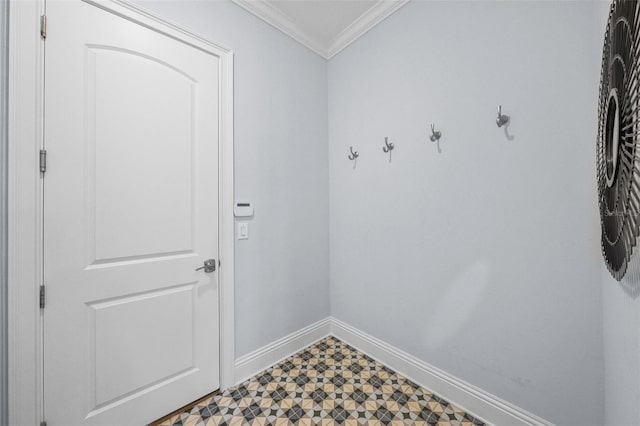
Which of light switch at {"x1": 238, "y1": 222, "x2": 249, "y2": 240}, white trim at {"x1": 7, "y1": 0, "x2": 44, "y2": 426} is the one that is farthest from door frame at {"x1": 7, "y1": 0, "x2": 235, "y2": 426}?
light switch at {"x1": 238, "y1": 222, "x2": 249, "y2": 240}

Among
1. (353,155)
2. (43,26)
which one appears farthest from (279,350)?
(43,26)

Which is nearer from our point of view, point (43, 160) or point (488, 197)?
point (43, 160)

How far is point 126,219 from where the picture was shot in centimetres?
131

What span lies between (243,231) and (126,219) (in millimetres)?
649

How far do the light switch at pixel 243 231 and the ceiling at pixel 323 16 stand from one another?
59.0 inches

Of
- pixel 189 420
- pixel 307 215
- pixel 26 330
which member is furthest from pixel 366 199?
pixel 26 330

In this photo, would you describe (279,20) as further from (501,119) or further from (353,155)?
(501,119)

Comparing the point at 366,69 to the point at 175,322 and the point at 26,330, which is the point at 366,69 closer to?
the point at 175,322

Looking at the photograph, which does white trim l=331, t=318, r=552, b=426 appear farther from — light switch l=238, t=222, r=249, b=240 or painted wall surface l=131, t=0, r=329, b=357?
light switch l=238, t=222, r=249, b=240

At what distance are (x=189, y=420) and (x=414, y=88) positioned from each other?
2.41m

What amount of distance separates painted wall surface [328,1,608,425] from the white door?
1.19 metres

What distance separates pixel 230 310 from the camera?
1651mm

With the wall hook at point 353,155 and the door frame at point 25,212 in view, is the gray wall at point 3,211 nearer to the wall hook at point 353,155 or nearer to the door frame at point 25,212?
the door frame at point 25,212

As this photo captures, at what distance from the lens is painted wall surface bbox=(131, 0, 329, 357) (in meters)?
1.72
